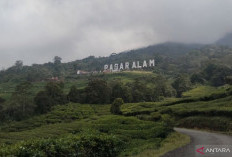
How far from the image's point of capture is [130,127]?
29.8 meters

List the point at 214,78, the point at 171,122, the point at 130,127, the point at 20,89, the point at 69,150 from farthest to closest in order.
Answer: the point at 214,78, the point at 20,89, the point at 130,127, the point at 171,122, the point at 69,150

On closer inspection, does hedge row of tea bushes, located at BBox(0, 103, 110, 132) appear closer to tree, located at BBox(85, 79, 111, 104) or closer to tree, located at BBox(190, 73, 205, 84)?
tree, located at BBox(85, 79, 111, 104)

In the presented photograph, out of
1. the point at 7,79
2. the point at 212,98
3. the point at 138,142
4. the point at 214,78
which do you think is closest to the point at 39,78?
the point at 7,79

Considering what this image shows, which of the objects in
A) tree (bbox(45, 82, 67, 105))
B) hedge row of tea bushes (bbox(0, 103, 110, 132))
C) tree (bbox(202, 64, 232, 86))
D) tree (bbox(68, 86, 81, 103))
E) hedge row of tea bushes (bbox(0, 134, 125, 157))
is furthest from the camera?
tree (bbox(202, 64, 232, 86))

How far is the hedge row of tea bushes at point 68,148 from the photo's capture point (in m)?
11.5

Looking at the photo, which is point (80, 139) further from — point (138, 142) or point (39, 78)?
point (39, 78)

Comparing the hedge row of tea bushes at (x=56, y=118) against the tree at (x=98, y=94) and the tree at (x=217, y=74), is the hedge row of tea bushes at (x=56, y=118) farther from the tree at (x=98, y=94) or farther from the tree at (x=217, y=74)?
the tree at (x=217, y=74)

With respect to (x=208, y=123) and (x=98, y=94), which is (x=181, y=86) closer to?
(x=98, y=94)

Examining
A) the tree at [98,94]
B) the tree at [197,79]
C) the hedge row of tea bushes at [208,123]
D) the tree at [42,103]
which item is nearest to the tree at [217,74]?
the tree at [197,79]

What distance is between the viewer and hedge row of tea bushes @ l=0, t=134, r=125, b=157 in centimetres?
1154

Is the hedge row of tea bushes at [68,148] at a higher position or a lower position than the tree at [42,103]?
higher

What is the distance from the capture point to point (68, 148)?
13445mm

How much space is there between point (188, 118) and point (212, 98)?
29.9 ft

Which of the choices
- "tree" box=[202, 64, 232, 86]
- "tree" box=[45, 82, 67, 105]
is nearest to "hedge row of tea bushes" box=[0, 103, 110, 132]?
"tree" box=[45, 82, 67, 105]
